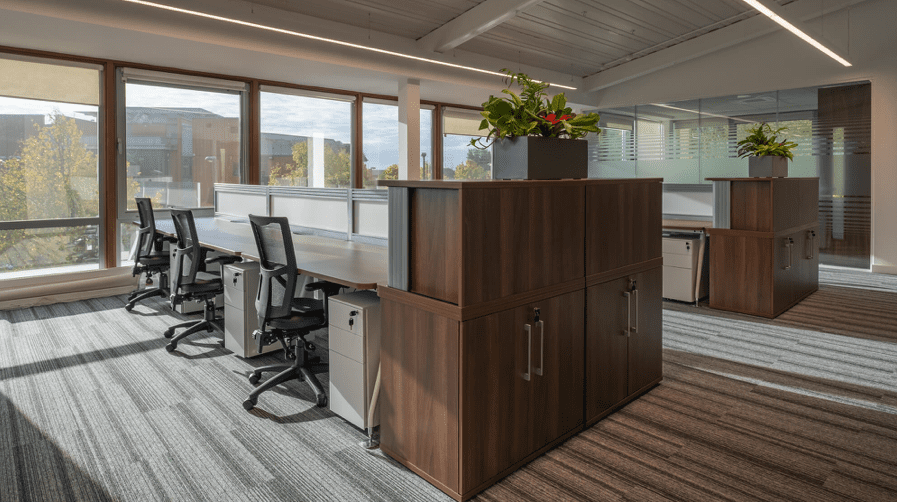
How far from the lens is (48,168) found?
5.39 meters

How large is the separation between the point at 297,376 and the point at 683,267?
357 centimetres

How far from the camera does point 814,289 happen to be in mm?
→ 5414

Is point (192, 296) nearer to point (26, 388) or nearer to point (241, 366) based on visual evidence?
point (241, 366)

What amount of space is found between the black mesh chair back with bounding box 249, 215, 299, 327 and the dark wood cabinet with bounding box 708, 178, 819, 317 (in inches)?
139

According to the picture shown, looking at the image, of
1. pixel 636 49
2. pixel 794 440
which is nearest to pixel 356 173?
pixel 636 49

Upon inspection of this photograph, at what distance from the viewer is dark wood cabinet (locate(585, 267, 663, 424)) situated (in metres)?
2.42

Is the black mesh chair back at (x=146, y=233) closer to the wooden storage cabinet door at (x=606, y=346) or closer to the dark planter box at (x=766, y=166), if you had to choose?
the wooden storage cabinet door at (x=606, y=346)

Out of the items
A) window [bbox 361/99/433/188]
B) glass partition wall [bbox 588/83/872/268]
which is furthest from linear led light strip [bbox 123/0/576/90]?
glass partition wall [bbox 588/83/872/268]

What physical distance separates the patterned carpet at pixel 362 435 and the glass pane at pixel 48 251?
69.0 inches

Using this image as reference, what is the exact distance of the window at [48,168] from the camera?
513 centimetres

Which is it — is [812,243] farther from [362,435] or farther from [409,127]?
[362,435]

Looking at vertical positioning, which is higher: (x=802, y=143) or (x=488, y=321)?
(x=802, y=143)

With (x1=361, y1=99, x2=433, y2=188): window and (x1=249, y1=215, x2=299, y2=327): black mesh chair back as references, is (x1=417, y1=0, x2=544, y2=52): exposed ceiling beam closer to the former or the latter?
(x1=361, y1=99, x2=433, y2=188): window

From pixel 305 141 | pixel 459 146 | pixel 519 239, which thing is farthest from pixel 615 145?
pixel 519 239
